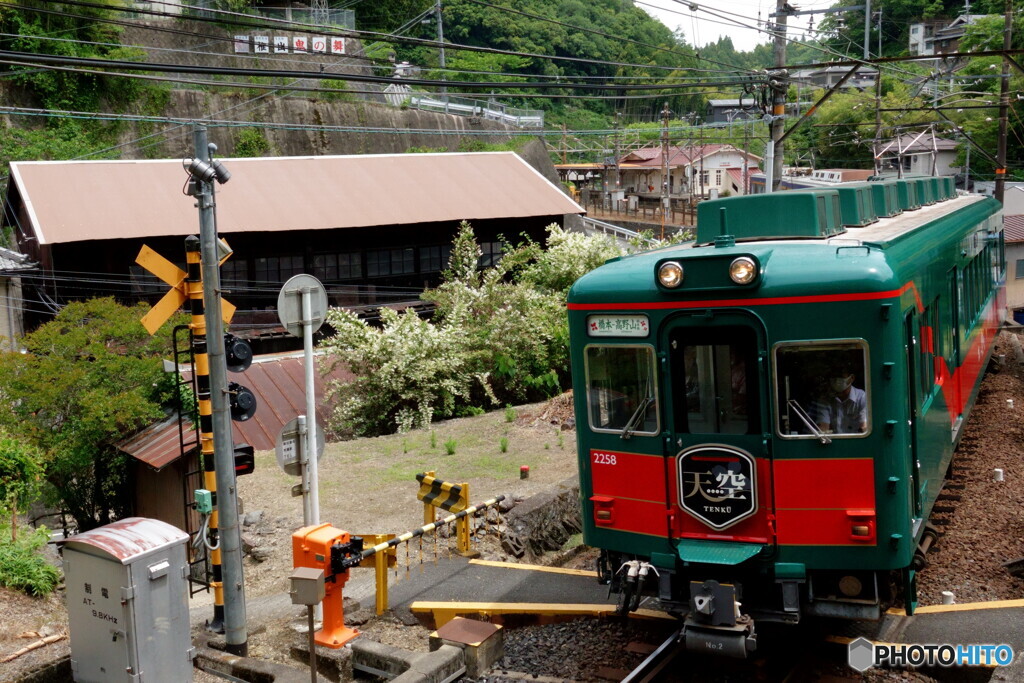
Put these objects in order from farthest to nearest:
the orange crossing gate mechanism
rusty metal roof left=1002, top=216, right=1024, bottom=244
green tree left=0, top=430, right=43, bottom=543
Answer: rusty metal roof left=1002, top=216, right=1024, bottom=244 → green tree left=0, top=430, right=43, bottom=543 → the orange crossing gate mechanism

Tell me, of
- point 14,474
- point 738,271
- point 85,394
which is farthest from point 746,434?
point 85,394

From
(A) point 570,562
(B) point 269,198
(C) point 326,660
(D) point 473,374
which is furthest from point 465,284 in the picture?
(C) point 326,660

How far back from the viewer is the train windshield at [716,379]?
6457mm

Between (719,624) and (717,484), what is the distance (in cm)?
95

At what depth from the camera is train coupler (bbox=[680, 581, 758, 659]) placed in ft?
20.2

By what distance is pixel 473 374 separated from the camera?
1844 centimetres

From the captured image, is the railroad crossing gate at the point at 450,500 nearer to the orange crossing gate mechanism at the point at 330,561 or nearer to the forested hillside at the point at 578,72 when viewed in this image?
the orange crossing gate mechanism at the point at 330,561

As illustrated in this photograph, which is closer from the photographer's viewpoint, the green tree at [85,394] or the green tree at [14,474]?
the green tree at [14,474]

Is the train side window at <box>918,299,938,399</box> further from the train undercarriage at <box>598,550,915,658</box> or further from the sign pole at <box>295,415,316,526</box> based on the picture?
the sign pole at <box>295,415,316,526</box>

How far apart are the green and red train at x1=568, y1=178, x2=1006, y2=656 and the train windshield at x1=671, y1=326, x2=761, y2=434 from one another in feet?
0.03

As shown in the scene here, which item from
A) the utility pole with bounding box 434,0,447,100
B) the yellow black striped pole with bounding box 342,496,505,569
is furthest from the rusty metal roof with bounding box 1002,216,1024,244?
the utility pole with bounding box 434,0,447,100

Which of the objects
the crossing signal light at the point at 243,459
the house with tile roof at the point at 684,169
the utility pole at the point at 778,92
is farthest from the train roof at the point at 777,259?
the house with tile roof at the point at 684,169

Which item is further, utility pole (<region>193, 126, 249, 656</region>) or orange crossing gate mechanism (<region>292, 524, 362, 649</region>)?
utility pole (<region>193, 126, 249, 656</region>)

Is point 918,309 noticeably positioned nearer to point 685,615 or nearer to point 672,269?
point 672,269
